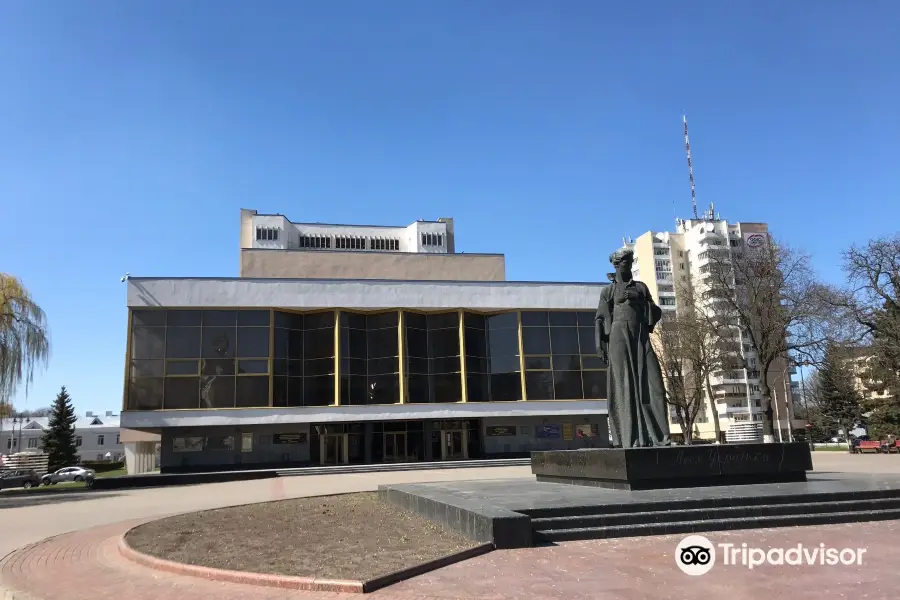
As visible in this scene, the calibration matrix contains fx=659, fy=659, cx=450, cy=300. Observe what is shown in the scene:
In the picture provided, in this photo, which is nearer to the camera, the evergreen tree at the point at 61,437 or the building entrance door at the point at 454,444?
the building entrance door at the point at 454,444

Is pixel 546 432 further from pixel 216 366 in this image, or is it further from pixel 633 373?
pixel 633 373

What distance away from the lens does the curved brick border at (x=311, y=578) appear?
6.65 m

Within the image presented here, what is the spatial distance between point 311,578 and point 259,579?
58 centimetres

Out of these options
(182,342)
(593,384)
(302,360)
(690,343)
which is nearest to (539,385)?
(593,384)

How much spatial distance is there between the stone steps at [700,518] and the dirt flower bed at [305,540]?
1402 mm

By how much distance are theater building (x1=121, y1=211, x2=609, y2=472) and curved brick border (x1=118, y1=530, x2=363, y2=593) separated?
33659 millimetres

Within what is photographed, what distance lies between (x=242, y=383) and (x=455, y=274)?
802 inches

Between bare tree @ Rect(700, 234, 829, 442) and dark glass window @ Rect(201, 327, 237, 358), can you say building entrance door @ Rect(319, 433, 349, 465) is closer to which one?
dark glass window @ Rect(201, 327, 237, 358)

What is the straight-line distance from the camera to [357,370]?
4338 centimetres

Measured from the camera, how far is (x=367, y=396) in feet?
142

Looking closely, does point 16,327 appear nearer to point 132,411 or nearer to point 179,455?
point 132,411

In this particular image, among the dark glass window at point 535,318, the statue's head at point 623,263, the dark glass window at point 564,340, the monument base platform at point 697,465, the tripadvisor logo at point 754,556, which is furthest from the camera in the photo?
the dark glass window at point 535,318

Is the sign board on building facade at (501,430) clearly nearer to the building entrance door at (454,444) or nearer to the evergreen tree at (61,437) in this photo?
the building entrance door at (454,444)

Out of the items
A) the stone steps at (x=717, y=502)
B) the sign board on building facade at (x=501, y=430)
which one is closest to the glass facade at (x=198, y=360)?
the sign board on building facade at (x=501, y=430)
